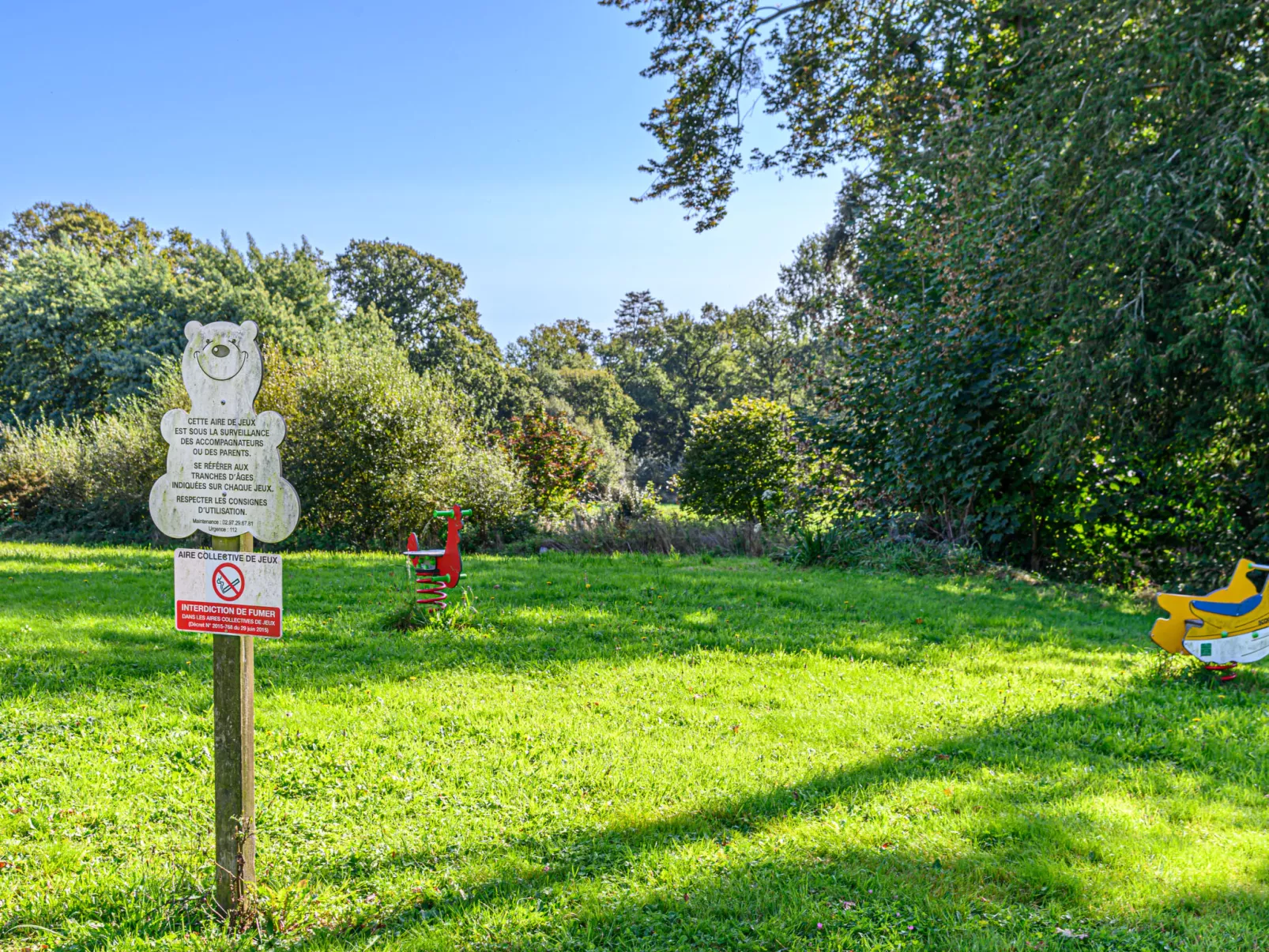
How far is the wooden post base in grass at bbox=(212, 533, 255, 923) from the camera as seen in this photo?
8.89 ft

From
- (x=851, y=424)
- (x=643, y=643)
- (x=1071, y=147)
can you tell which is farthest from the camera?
(x=851, y=424)

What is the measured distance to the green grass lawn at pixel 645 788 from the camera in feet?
9.16

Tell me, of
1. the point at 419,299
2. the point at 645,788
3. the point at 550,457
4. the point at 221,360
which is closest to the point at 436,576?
the point at 645,788

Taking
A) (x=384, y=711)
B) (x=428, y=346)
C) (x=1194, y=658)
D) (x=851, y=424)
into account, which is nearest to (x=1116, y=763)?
Answer: (x=1194, y=658)

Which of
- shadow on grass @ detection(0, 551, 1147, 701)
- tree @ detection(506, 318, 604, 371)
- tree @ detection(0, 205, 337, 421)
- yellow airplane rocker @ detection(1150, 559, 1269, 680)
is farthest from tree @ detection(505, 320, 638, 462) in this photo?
yellow airplane rocker @ detection(1150, 559, 1269, 680)

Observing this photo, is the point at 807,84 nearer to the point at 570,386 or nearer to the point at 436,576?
the point at 436,576

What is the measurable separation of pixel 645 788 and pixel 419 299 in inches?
1529

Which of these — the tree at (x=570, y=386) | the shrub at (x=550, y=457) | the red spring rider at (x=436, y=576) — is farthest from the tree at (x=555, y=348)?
the red spring rider at (x=436, y=576)

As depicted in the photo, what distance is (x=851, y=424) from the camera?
1229 cm

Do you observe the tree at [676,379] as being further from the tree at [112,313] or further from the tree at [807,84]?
the tree at [807,84]

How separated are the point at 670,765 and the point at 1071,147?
788 centimetres

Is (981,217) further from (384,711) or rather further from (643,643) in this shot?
(384,711)

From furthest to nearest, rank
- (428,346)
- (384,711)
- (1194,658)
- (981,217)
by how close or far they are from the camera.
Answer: (428,346) → (981,217) → (1194,658) → (384,711)

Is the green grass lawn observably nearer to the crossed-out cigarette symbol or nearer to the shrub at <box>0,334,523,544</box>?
the crossed-out cigarette symbol
